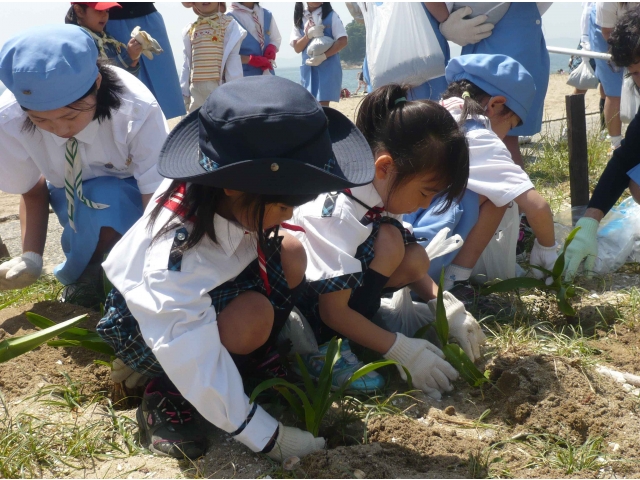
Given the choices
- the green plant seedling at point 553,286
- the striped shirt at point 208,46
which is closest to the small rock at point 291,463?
the green plant seedling at point 553,286

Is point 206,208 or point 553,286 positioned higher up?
point 206,208

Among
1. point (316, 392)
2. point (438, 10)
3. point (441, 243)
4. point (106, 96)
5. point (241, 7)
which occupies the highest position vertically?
point (438, 10)

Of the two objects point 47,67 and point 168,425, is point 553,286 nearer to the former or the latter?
point 168,425

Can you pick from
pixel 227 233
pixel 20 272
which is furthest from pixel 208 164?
pixel 20 272

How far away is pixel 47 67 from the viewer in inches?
84.2

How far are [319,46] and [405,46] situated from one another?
2188mm

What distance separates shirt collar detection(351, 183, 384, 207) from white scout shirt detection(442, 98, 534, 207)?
65cm

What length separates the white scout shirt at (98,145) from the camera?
246 cm

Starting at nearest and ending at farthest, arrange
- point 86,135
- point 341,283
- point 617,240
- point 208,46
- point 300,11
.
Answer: point 341,283
point 86,135
point 617,240
point 208,46
point 300,11

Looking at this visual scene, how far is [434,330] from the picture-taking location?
91.6 inches

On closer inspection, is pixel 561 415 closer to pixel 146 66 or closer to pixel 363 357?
pixel 363 357

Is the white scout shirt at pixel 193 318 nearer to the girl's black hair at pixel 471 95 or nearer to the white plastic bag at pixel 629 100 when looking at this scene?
the girl's black hair at pixel 471 95

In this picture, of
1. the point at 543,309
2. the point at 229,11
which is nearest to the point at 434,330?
the point at 543,309

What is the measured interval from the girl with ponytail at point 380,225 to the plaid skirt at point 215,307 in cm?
13
